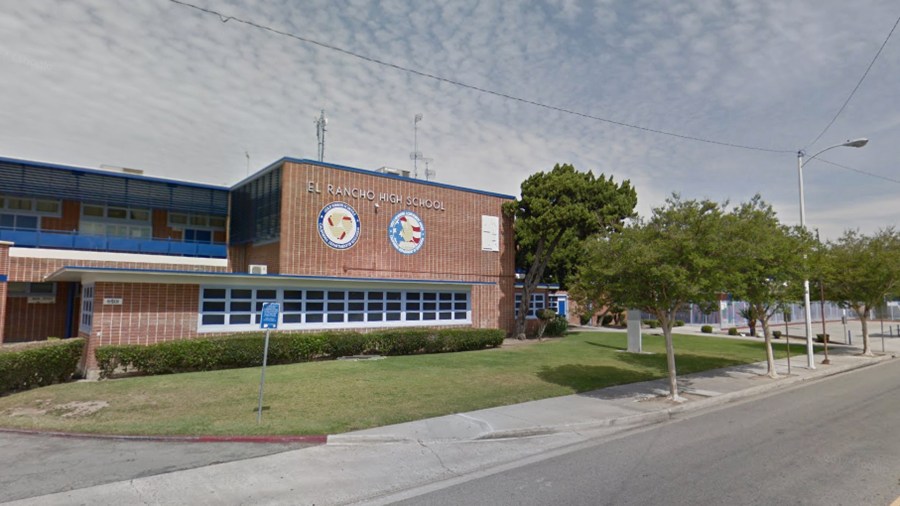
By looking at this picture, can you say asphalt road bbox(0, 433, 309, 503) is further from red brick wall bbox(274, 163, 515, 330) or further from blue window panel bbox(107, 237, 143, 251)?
blue window panel bbox(107, 237, 143, 251)

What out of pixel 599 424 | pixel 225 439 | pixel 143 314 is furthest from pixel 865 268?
pixel 143 314

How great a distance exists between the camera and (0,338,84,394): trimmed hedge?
11.9 meters

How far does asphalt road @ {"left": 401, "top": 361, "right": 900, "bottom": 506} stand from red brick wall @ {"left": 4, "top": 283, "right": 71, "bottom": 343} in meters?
23.7

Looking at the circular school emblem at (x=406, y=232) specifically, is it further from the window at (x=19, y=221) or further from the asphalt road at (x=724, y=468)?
the window at (x=19, y=221)

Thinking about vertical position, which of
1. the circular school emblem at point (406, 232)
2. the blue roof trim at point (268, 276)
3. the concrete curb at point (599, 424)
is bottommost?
the concrete curb at point (599, 424)

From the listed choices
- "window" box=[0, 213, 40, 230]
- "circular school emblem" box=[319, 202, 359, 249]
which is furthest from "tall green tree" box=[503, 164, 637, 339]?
"window" box=[0, 213, 40, 230]

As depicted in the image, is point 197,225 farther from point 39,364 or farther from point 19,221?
point 39,364

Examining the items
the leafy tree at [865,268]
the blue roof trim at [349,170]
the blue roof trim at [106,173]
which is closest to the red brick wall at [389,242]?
the blue roof trim at [349,170]

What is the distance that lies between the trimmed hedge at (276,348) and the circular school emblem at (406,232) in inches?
194

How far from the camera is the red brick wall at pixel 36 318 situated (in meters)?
21.7

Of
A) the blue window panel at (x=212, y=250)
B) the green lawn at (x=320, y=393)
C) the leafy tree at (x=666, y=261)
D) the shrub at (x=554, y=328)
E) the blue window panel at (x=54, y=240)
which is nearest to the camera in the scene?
the green lawn at (x=320, y=393)

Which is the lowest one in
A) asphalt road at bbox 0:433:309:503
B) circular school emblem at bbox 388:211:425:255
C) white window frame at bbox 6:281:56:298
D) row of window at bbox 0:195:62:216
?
asphalt road at bbox 0:433:309:503

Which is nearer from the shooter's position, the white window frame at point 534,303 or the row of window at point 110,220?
the row of window at point 110,220

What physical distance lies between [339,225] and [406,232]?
353 centimetres
